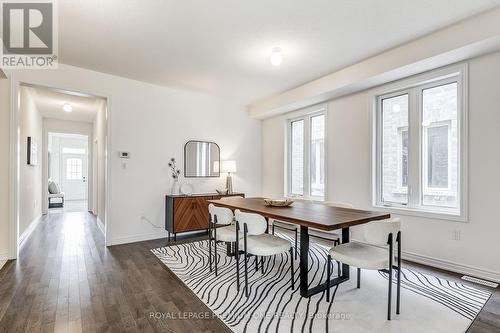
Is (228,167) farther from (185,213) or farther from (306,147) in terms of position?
(306,147)

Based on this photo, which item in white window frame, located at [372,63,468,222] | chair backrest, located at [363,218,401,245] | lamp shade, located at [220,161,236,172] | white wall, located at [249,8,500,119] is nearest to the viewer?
chair backrest, located at [363,218,401,245]

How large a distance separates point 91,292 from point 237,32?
9.92ft

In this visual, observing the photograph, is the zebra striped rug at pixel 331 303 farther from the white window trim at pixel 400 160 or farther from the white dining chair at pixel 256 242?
the white window trim at pixel 400 160

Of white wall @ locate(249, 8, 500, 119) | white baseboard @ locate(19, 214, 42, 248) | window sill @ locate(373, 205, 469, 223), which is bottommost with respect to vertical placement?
white baseboard @ locate(19, 214, 42, 248)

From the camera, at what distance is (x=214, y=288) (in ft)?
8.29

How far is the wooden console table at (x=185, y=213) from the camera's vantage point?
4246 mm

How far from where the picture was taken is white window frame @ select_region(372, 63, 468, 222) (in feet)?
9.66

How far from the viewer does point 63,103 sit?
556 cm

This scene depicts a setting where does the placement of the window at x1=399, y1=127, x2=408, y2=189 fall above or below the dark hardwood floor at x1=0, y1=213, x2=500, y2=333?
above

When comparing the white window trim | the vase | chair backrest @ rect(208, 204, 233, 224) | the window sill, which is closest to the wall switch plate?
the window sill

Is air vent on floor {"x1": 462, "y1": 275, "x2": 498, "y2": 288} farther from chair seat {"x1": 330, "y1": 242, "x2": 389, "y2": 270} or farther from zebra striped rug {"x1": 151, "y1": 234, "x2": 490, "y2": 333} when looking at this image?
chair seat {"x1": 330, "y1": 242, "x2": 389, "y2": 270}

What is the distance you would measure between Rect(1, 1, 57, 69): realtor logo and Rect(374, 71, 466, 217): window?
4189 millimetres

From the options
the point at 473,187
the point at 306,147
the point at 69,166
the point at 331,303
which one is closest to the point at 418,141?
the point at 473,187

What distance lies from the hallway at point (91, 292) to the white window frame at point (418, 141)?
2.90 m
